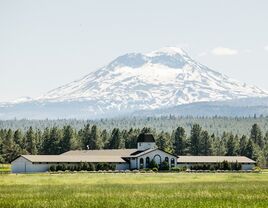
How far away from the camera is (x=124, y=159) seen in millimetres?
158750

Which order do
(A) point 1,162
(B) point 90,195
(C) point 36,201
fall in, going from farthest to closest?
(A) point 1,162
(B) point 90,195
(C) point 36,201

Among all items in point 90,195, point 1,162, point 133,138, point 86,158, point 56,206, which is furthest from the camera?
point 133,138

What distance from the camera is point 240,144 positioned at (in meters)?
190

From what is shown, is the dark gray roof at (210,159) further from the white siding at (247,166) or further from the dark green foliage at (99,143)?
the dark green foliage at (99,143)

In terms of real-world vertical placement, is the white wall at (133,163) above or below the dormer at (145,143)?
below

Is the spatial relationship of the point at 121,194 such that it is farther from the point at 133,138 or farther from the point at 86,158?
the point at 133,138

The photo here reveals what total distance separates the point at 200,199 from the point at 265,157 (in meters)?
143

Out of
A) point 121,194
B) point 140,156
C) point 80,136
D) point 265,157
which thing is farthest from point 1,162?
point 121,194

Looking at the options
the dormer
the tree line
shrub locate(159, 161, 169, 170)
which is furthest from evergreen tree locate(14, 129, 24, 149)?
shrub locate(159, 161, 169, 170)

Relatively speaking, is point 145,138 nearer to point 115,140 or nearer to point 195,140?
point 115,140

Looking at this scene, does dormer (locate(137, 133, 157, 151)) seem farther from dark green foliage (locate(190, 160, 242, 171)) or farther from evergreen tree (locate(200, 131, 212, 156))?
evergreen tree (locate(200, 131, 212, 156))

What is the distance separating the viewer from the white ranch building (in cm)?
14150

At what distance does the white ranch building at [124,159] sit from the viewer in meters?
142

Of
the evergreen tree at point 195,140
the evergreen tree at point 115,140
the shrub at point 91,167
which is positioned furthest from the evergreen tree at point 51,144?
the shrub at point 91,167
